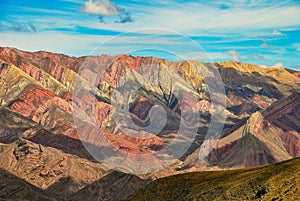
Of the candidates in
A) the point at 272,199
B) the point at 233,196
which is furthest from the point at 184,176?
the point at 272,199

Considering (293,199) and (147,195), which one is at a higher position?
(293,199)

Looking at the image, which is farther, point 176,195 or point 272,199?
point 176,195

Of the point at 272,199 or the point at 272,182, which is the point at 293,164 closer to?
the point at 272,182

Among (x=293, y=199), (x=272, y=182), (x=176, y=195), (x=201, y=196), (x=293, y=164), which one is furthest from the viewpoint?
(x=176, y=195)

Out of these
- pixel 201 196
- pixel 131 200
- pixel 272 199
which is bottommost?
pixel 131 200

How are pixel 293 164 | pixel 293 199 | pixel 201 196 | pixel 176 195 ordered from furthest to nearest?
pixel 176 195 < pixel 201 196 < pixel 293 164 < pixel 293 199

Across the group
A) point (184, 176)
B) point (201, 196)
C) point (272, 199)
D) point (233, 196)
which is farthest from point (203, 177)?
point (272, 199)
